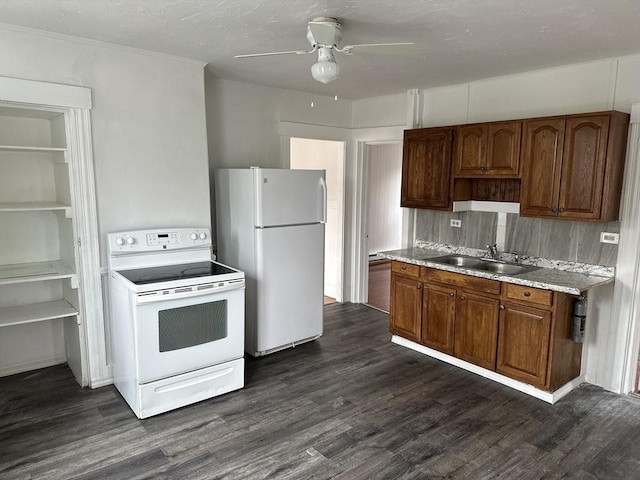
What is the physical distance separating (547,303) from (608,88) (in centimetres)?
168

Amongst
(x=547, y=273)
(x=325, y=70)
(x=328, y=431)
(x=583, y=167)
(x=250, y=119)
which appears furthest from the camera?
(x=250, y=119)

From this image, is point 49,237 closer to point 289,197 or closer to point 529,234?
point 289,197

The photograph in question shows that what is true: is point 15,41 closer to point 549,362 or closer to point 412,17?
point 412,17

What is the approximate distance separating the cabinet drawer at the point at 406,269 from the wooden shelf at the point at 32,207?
8.97 ft

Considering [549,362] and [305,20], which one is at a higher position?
[305,20]

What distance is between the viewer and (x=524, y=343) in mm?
3289

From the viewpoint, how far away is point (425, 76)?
13.0 ft

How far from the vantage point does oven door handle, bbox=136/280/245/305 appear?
2805 millimetres

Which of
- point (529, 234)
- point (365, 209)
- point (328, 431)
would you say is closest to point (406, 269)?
point (529, 234)

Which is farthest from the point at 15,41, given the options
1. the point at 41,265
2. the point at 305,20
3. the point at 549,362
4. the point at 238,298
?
the point at 549,362

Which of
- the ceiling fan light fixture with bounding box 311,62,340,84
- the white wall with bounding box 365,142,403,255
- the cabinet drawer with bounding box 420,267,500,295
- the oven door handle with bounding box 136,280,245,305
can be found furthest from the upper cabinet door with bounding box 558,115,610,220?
the white wall with bounding box 365,142,403,255

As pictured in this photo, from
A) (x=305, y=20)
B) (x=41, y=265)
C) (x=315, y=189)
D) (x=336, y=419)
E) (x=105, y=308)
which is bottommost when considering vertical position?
(x=336, y=419)

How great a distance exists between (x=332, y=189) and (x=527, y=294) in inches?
116

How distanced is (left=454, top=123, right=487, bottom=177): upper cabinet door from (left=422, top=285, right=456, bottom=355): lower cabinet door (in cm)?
104
